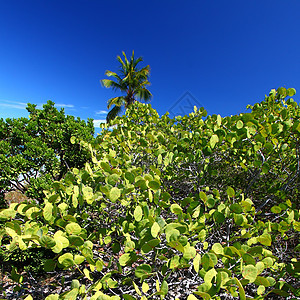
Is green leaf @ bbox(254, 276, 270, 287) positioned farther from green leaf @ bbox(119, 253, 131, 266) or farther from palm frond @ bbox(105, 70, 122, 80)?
palm frond @ bbox(105, 70, 122, 80)

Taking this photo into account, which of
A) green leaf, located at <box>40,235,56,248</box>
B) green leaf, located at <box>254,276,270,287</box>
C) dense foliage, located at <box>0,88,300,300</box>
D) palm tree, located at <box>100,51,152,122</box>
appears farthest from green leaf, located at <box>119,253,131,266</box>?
palm tree, located at <box>100,51,152,122</box>

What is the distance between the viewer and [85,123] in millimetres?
4480

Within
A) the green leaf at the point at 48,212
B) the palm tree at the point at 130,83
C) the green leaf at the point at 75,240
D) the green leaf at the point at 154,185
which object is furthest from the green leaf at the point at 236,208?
the palm tree at the point at 130,83

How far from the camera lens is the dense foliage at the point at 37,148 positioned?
10.1 ft

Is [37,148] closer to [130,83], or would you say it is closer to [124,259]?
[124,259]

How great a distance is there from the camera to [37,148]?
332 centimetres

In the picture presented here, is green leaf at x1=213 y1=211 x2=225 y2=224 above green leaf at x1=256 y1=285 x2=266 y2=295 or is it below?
above

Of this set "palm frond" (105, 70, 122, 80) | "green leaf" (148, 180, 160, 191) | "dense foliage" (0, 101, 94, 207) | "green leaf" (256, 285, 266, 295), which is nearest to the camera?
"green leaf" (256, 285, 266, 295)

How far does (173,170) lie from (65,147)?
2915 mm

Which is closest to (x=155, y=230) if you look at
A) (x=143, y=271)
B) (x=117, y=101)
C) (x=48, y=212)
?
(x=143, y=271)

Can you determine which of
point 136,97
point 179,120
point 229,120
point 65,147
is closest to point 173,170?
point 229,120

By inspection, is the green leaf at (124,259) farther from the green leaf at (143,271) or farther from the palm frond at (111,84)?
the palm frond at (111,84)

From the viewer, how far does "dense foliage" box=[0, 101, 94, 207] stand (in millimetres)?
3080

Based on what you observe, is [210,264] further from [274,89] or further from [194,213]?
[274,89]
